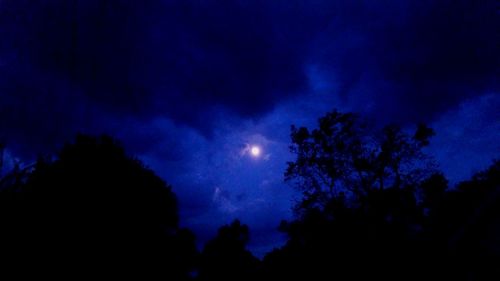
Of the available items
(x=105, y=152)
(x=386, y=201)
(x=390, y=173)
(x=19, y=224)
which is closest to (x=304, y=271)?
(x=386, y=201)

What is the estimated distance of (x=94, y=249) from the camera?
16.4 meters

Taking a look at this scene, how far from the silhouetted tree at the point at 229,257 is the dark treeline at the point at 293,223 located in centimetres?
2216

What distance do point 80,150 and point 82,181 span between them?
11.1 feet

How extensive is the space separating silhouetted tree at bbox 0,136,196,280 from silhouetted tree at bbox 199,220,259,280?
3042 cm

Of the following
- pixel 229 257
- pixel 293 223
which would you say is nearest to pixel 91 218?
pixel 293 223

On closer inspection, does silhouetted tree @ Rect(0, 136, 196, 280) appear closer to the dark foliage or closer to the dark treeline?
the dark treeline

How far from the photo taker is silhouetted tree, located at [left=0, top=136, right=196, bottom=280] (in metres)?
14.4

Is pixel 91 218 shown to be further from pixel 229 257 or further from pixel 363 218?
pixel 229 257

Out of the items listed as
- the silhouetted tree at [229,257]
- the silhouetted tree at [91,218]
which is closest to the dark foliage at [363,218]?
the silhouetted tree at [91,218]

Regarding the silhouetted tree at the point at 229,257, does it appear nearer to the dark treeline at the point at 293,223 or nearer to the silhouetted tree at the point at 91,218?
the dark treeline at the point at 293,223

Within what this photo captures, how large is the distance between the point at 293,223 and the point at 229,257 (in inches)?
1237

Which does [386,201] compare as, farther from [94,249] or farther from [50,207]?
[50,207]

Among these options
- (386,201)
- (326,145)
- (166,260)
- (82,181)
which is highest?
(326,145)

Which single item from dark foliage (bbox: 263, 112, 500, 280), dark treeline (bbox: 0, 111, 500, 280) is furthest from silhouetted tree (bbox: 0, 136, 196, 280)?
dark foliage (bbox: 263, 112, 500, 280)
